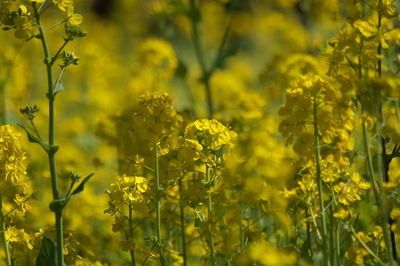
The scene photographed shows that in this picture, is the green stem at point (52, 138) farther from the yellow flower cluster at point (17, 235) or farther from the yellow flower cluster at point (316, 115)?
Result: the yellow flower cluster at point (316, 115)

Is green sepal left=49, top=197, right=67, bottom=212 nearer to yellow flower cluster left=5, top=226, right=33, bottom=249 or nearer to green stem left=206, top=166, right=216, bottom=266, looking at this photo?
yellow flower cluster left=5, top=226, right=33, bottom=249

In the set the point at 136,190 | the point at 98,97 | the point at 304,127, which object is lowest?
the point at 136,190

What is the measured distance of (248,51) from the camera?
59.2ft

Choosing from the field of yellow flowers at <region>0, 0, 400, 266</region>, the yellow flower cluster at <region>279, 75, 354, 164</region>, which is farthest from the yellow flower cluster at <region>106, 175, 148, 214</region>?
the yellow flower cluster at <region>279, 75, 354, 164</region>

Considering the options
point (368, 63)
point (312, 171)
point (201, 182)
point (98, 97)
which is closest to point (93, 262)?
point (201, 182)

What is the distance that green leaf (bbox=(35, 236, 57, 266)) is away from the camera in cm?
295

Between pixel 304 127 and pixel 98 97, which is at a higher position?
pixel 98 97

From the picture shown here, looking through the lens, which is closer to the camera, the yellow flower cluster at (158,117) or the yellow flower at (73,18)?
the yellow flower at (73,18)

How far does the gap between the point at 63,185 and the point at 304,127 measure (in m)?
2.00

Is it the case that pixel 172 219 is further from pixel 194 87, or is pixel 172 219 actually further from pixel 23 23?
pixel 194 87

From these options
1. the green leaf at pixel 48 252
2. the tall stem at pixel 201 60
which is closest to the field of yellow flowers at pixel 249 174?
the green leaf at pixel 48 252

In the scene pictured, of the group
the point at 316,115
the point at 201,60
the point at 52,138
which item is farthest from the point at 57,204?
the point at 201,60

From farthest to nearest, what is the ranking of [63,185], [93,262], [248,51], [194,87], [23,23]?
[248,51]
[194,87]
[63,185]
[93,262]
[23,23]

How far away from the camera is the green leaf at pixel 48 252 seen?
2.95 m
